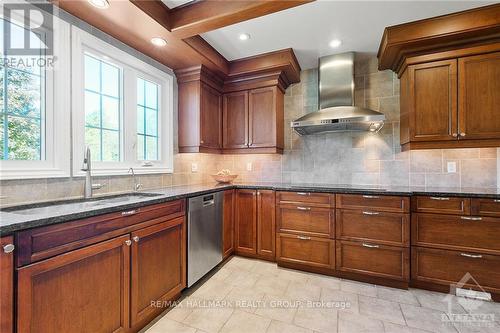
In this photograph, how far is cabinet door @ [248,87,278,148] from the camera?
299cm

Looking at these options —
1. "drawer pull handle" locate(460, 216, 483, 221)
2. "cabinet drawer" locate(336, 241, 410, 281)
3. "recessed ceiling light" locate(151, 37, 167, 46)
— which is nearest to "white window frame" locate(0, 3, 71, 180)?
"recessed ceiling light" locate(151, 37, 167, 46)

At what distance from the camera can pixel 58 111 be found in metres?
1.69

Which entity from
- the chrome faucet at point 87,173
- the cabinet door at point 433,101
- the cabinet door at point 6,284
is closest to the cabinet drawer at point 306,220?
the cabinet door at point 433,101

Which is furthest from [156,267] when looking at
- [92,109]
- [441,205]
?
[441,205]

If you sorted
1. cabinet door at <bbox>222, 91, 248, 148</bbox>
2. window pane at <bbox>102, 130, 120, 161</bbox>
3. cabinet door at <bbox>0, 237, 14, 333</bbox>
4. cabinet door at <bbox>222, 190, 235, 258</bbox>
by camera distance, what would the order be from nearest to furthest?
cabinet door at <bbox>0, 237, 14, 333</bbox> → window pane at <bbox>102, 130, 120, 161</bbox> → cabinet door at <bbox>222, 190, 235, 258</bbox> → cabinet door at <bbox>222, 91, 248, 148</bbox>

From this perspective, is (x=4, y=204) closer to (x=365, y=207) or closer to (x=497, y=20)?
(x=365, y=207)

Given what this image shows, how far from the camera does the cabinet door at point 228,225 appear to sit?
2.67m

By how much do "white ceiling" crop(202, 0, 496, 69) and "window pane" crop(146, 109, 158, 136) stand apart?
104 cm

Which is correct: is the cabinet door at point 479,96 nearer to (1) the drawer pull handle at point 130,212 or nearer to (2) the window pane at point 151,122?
(1) the drawer pull handle at point 130,212

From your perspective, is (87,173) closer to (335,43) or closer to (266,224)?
(266,224)

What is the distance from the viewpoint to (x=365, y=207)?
227cm

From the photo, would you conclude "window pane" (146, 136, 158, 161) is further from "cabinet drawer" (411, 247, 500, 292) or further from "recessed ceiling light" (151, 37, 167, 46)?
"cabinet drawer" (411, 247, 500, 292)

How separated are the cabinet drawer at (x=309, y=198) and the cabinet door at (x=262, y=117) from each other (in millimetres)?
755

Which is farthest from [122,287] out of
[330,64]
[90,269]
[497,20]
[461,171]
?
[497,20]
